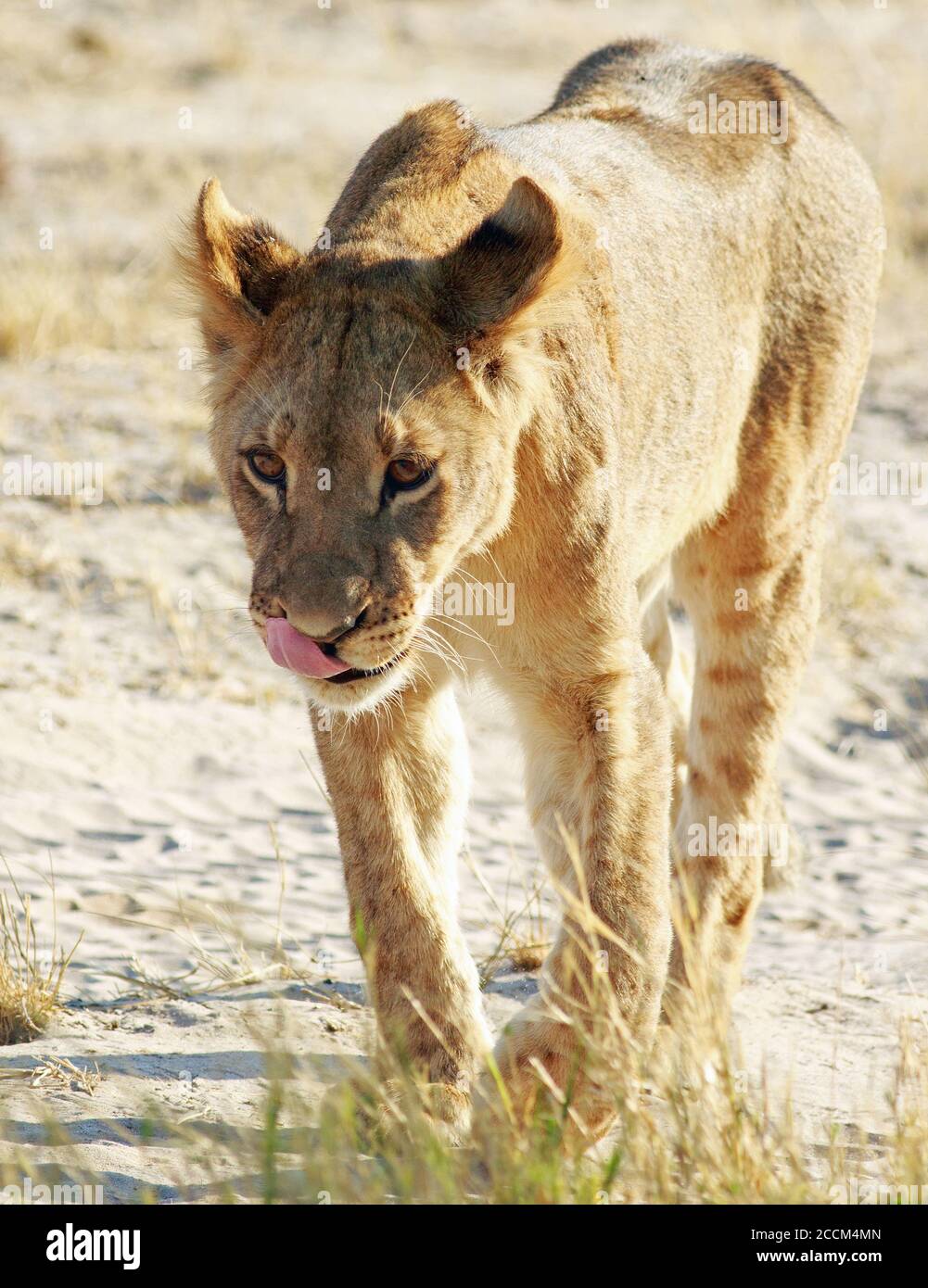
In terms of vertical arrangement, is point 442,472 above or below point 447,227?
below

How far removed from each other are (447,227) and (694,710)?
71.0 inches

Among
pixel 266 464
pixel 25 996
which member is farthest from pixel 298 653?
pixel 25 996

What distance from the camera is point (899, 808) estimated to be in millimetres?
6523

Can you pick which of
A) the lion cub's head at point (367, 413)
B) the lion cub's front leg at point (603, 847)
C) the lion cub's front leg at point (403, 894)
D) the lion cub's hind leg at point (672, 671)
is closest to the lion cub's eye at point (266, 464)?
the lion cub's head at point (367, 413)

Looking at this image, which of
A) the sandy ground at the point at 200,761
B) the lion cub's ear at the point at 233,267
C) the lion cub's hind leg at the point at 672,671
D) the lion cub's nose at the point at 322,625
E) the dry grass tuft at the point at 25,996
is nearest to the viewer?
the lion cub's nose at the point at 322,625

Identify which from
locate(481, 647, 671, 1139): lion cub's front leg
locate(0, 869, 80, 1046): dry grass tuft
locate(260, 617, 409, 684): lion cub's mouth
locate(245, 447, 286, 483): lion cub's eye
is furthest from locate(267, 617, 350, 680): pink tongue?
locate(0, 869, 80, 1046): dry grass tuft

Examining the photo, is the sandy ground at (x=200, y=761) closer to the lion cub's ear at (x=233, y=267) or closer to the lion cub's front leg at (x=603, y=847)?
the lion cub's front leg at (x=603, y=847)

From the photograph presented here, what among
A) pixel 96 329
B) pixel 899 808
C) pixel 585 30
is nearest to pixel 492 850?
pixel 899 808

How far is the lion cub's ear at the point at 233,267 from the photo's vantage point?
3756mm

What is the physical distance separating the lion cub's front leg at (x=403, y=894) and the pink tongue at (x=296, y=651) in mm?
459

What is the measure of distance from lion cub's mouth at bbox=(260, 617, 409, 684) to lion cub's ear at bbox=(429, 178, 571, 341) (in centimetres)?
73

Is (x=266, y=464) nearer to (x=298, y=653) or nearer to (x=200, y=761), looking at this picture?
(x=298, y=653)

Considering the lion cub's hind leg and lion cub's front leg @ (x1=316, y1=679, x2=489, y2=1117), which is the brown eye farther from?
the lion cub's hind leg
